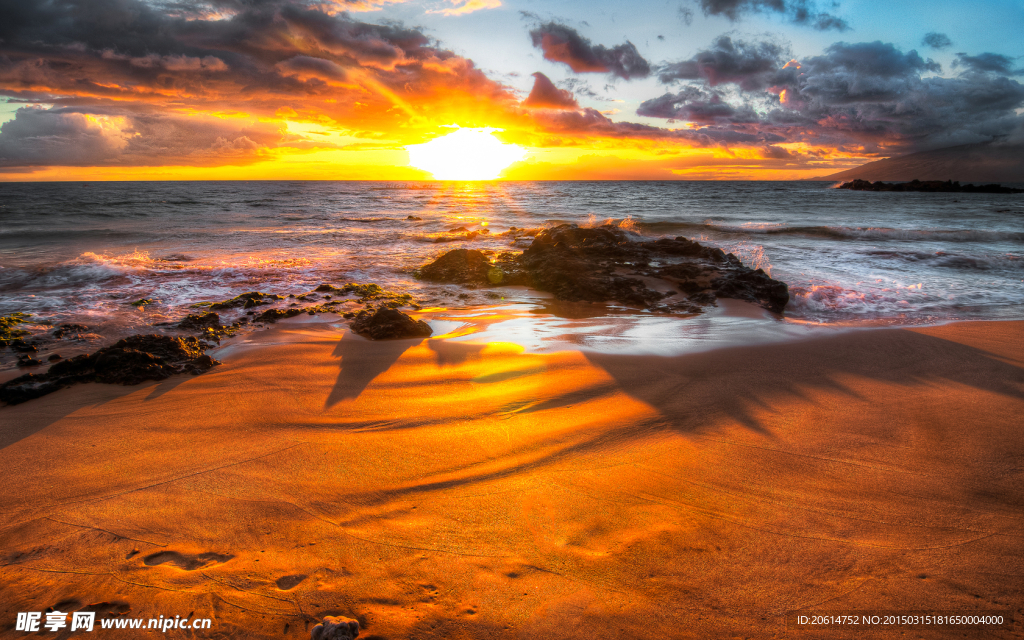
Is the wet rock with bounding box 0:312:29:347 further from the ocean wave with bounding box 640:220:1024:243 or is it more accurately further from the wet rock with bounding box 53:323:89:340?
the ocean wave with bounding box 640:220:1024:243

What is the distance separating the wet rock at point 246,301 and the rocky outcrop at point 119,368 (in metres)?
2.29

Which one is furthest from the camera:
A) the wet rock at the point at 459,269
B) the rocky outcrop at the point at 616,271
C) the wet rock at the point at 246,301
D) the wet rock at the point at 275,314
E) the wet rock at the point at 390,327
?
the wet rock at the point at 459,269

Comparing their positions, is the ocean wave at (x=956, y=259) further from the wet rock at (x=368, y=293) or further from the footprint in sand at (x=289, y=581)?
the footprint in sand at (x=289, y=581)

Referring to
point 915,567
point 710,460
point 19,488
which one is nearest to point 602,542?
point 710,460

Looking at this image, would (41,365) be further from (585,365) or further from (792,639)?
(792,639)

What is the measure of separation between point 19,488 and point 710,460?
3.98m

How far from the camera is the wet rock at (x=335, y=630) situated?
1.54 meters

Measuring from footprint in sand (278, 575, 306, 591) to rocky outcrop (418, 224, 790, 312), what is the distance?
5.90 meters

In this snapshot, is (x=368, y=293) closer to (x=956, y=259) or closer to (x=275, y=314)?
(x=275, y=314)

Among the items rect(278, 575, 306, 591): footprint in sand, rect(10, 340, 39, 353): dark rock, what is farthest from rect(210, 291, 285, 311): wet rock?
rect(278, 575, 306, 591): footprint in sand

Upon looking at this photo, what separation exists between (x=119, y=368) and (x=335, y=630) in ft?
12.3

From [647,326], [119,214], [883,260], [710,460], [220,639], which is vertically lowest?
[220,639]

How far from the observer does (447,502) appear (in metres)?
2.31

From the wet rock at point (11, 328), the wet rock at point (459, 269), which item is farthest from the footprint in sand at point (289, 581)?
the wet rock at point (459, 269)
